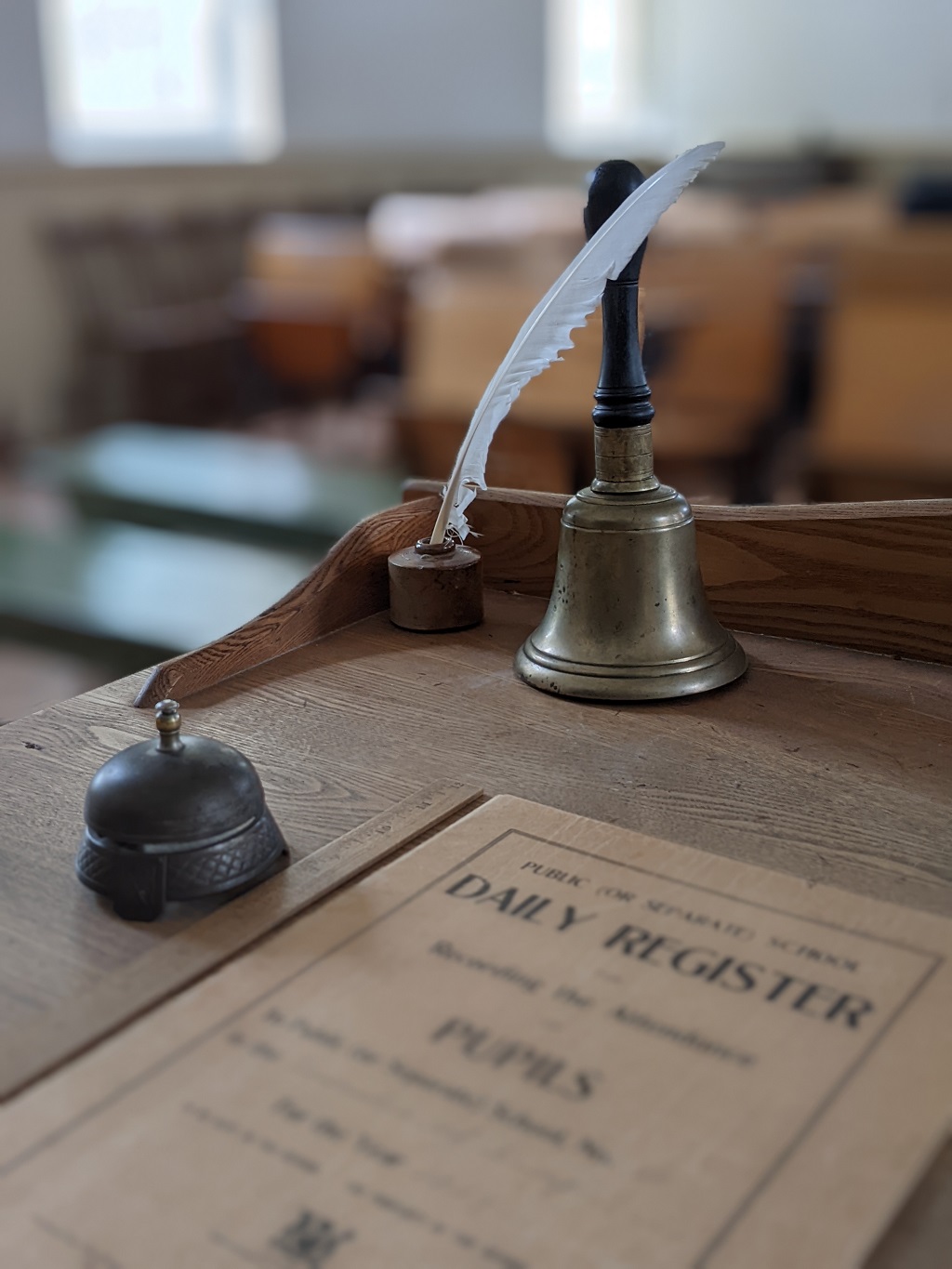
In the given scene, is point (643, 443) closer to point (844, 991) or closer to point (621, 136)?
point (844, 991)

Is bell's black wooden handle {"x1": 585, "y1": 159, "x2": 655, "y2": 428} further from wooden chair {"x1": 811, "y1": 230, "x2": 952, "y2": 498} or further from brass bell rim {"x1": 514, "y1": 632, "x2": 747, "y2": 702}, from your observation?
wooden chair {"x1": 811, "y1": 230, "x2": 952, "y2": 498}

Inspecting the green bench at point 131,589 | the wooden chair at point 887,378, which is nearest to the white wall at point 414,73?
the wooden chair at point 887,378

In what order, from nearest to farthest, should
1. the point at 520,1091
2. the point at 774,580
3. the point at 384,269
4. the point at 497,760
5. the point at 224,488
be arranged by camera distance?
the point at 520,1091, the point at 497,760, the point at 774,580, the point at 224,488, the point at 384,269

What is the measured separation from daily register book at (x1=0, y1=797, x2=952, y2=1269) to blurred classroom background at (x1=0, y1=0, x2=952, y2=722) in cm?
47

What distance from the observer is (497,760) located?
0.83 m

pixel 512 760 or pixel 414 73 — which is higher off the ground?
pixel 414 73

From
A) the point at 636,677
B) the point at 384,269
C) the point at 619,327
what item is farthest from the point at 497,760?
the point at 384,269

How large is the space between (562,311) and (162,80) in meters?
6.74

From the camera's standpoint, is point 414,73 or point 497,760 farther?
point 414,73

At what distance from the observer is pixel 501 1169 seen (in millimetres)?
490

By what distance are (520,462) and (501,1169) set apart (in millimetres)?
2476

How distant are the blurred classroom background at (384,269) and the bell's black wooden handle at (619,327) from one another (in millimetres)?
85

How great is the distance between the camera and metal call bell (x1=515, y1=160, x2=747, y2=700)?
878 millimetres

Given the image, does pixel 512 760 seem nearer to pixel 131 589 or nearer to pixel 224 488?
pixel 131 589
